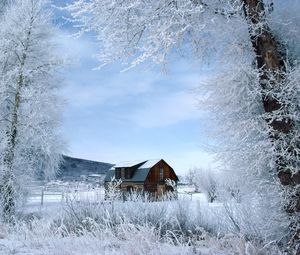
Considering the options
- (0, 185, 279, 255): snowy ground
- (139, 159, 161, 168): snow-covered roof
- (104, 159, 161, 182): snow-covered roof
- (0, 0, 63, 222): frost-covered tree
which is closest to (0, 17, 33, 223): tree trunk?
(0, 0, 63, 222): frost-covered tree

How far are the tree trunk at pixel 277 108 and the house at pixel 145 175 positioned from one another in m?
29.2

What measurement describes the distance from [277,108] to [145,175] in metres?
29.5

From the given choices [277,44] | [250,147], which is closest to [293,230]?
[250,147]

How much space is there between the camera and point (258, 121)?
4793mm

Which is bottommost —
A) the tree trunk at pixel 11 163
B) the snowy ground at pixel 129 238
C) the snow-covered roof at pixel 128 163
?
the snowy ground at pixel 129 238

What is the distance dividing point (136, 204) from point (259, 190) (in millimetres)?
4009

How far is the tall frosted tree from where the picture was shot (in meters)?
4.46

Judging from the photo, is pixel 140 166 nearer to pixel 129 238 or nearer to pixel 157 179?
pixel 157 179

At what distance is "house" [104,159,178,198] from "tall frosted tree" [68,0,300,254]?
2874cm

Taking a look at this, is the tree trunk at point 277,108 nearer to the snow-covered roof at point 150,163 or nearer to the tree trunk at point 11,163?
the tree trunk at point 11,163

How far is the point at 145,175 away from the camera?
33.6 meters

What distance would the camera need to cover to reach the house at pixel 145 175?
111ft

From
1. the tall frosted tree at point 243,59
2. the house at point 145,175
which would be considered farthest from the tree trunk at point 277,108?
the house at point 145,175

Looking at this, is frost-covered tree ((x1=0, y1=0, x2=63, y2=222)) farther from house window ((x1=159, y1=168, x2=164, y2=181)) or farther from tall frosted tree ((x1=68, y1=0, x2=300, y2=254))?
house window ((x1=159, y1=168, x2=164, y2=181))
